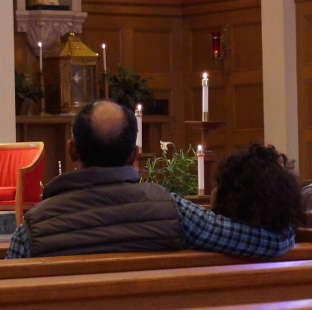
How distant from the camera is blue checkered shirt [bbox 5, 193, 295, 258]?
7.84 ft

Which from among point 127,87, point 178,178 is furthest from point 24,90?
point 178,178

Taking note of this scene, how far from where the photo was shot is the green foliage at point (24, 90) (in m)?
9.07

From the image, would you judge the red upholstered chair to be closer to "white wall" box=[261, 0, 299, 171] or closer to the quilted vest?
"white wall" box=[261, 0, 299, 171]

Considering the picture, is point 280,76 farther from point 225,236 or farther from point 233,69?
point 225,236

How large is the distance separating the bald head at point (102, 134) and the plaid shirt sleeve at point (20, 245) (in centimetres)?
27

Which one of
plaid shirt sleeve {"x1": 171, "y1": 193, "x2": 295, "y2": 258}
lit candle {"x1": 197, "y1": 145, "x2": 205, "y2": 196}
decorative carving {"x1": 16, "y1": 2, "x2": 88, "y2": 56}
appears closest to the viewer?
plaid shirt sleeve {"x1": 171, "y1": 193, "x2": 295, "y2": 258}

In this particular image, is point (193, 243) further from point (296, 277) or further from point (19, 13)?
point (19, 13)

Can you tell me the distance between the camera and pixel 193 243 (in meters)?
2.42

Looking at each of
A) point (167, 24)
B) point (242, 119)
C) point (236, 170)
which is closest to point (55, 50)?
point (167, 24)

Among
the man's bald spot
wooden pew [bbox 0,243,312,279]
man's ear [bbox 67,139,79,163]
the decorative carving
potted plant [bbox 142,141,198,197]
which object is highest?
the decorative carving

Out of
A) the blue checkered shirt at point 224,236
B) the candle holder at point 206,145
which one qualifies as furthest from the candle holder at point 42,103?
the blue checkered shirt at point 224,236

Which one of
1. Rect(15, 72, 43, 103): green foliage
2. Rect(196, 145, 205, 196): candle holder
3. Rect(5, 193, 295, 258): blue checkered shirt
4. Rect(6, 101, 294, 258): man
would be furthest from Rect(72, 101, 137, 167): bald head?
Rect(15, 72, 43, 103): green foliage

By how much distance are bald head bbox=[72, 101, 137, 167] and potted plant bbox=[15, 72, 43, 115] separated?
6746 mm

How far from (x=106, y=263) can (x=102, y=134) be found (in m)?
0.43
